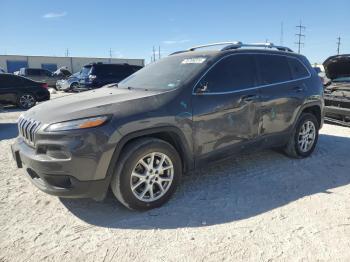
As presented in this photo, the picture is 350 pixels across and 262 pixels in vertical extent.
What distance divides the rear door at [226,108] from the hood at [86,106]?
2.04 ft

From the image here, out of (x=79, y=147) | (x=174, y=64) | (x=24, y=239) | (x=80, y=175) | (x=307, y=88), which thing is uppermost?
(x=174, y=64)

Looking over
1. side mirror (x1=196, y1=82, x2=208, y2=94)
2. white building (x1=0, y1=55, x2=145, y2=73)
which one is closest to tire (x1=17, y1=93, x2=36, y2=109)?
side mirror (x1=196, y1=82, x2=208, y2=94)

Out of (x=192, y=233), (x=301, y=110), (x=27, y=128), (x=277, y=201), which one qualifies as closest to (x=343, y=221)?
(x=277, y=201)

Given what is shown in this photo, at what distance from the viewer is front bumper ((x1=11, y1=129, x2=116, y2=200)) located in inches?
127

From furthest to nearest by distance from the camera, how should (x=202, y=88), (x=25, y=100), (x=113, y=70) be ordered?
(x=113, y=70) → (x=25, y=100) → (x=202, y=88)

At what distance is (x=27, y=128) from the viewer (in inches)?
145

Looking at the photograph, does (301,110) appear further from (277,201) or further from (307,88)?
(277,201)

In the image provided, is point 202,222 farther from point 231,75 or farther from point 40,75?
point 40,75

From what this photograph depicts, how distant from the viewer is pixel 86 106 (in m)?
3.57

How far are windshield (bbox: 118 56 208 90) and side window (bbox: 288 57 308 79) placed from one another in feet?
6.01

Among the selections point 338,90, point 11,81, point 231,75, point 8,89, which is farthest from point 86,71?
point 231,75

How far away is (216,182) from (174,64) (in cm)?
171

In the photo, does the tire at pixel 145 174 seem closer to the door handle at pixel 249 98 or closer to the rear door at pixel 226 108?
the rear door at pixel 226 108

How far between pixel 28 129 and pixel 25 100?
11.1m
